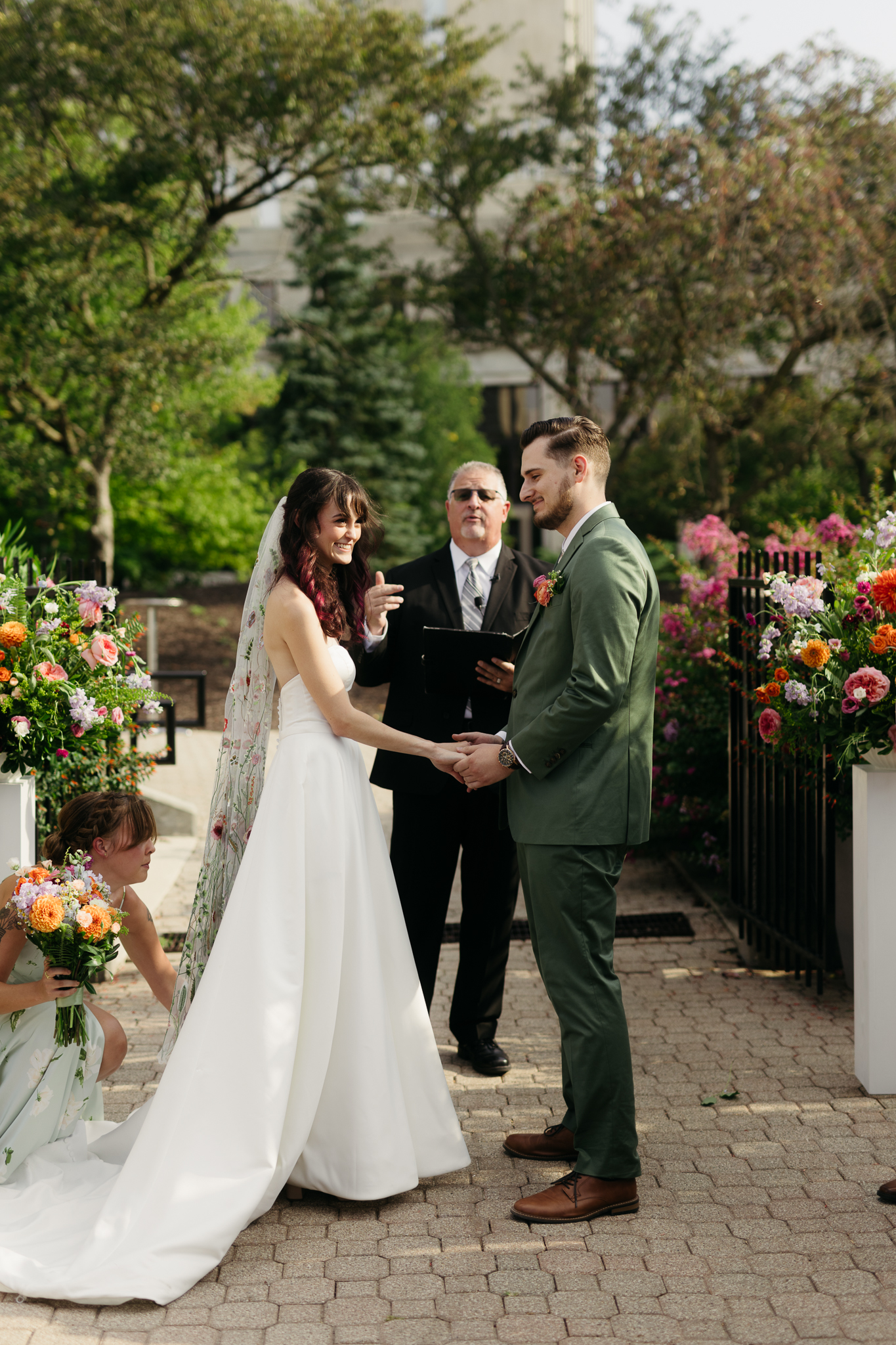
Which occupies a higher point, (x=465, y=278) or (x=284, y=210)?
(x=284, y=210)

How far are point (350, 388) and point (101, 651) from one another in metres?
20.6

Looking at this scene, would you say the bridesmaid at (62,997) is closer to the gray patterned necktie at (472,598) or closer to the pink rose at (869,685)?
the gray patterned necktie at (472,598)

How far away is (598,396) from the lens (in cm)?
3544

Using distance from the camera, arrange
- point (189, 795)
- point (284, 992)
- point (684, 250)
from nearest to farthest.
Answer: point (284, 992)
point (189, 795)
point (684, 250)

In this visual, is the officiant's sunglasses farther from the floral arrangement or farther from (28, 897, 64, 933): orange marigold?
(28, 897, 64, 933): orange marigold

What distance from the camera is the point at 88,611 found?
16.4 feet

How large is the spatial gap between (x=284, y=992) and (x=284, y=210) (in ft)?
137

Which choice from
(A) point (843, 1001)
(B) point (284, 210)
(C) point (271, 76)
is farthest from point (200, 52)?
(B) point (284, 210)

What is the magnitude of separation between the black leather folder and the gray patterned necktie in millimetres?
600

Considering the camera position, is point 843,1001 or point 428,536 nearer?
point 843,1001

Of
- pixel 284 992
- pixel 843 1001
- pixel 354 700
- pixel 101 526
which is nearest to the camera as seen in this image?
pixel 284 992

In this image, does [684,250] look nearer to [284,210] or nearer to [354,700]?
[354,700]

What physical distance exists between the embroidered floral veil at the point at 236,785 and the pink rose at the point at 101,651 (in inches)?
50.8

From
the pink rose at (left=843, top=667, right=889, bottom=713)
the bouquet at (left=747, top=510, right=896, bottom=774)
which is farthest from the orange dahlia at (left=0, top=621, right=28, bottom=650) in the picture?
the pink rose at (left=843, top=667, right=889, bottom=713)
